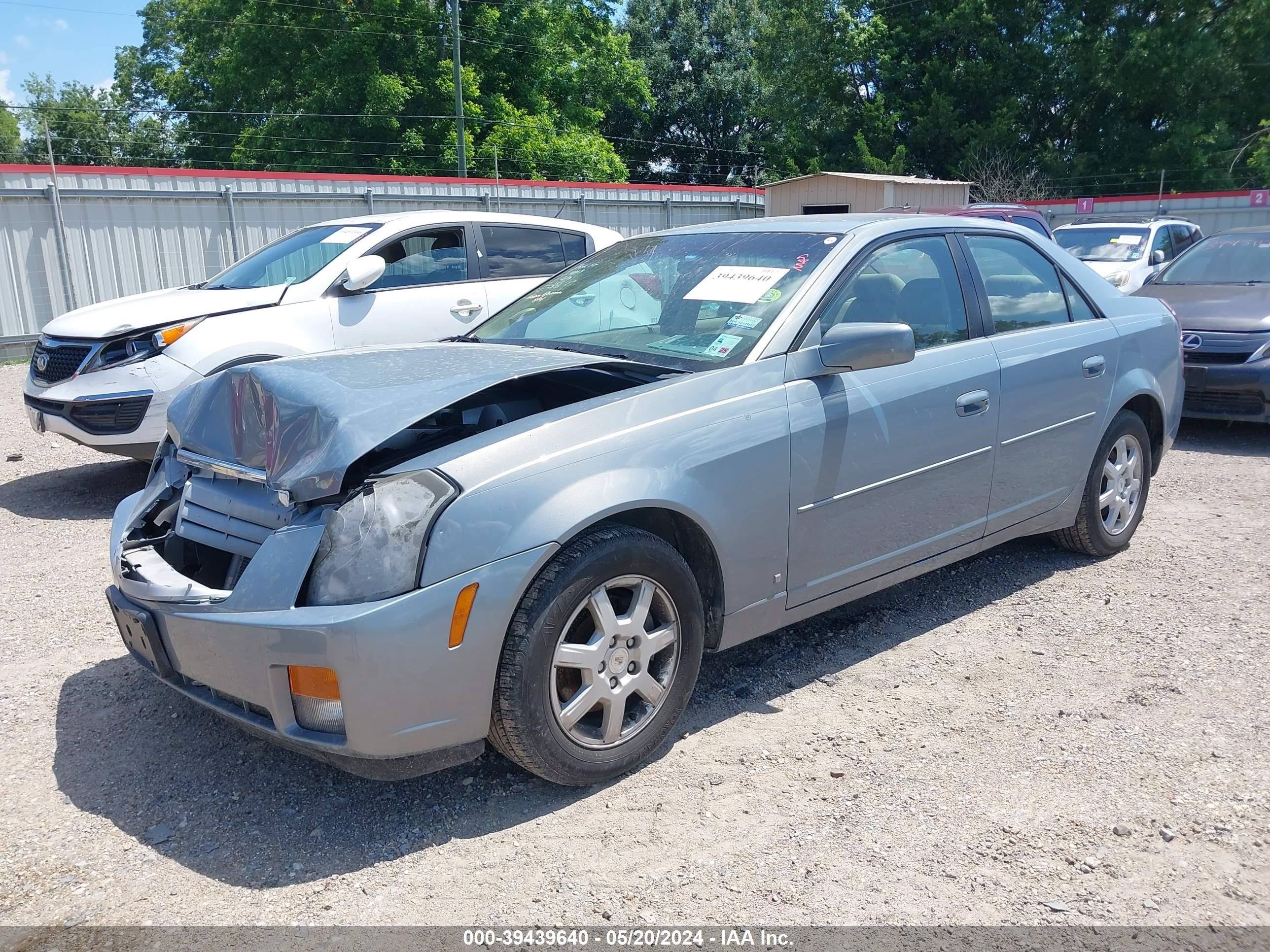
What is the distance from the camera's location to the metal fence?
13.9 metres

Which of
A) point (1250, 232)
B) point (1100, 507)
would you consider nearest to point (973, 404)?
point (1100, 507)

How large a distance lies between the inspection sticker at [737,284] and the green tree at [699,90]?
44.0m

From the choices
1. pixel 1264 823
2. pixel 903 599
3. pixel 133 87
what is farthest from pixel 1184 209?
pixel 133 87

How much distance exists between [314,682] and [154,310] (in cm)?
473

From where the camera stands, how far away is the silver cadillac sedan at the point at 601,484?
9.03 ft

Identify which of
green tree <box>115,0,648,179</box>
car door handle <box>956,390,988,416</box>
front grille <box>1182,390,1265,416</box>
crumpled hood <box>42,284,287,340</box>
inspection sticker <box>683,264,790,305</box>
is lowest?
front grille <box>1182,390,1265,416</box>

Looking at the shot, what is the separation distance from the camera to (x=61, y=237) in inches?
552

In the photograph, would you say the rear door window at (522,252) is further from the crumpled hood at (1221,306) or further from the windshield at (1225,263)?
the windshield at (1225,263)

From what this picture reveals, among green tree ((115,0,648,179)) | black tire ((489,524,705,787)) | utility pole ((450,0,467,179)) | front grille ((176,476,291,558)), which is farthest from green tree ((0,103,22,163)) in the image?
black tire ((489,524,705,787))

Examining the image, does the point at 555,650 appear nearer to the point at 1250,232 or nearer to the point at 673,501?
the point at 673,501

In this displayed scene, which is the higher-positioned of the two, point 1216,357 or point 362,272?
point 362,272

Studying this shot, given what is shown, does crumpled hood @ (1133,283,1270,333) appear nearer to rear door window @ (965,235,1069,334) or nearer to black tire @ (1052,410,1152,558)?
black tire @ (1052,410,1152,558)

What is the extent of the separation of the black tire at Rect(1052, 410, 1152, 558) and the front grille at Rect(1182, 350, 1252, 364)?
9.75 ft

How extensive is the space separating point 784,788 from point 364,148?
32.9m
